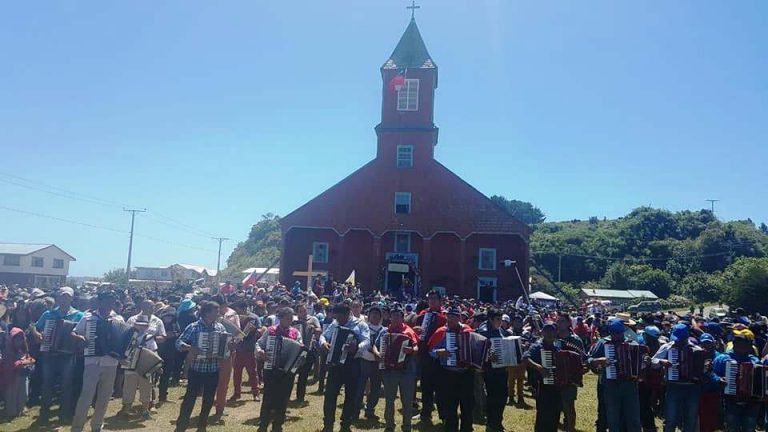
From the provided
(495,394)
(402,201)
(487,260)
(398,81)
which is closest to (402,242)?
(402,201)

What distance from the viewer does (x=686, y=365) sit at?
8312mm

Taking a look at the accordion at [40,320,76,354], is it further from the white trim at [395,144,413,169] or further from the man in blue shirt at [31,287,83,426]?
the white trim at [395,144,413,169]

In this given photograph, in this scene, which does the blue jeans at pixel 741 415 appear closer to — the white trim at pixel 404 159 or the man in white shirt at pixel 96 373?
the man in white shirt at pixel 96 373

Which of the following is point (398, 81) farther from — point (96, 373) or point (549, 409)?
point (96, 373)

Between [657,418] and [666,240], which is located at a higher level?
[666,240]

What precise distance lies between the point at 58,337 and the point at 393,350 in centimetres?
577

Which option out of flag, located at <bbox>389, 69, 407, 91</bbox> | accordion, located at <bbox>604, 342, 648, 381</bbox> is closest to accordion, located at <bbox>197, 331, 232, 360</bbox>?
accordion, located at <bbox>604, 342, 648, 381</bbox>

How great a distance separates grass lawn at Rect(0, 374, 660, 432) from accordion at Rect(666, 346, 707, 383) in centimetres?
279

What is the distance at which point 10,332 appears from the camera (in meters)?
9.48

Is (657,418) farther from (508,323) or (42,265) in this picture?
(42,265)

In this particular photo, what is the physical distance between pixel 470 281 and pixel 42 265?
58838mm

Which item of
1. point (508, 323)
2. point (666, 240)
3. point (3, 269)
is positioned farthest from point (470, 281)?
point (666, 240)

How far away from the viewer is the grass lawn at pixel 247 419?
9336 mm

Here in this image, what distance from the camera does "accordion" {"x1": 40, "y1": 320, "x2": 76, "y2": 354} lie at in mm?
9008
